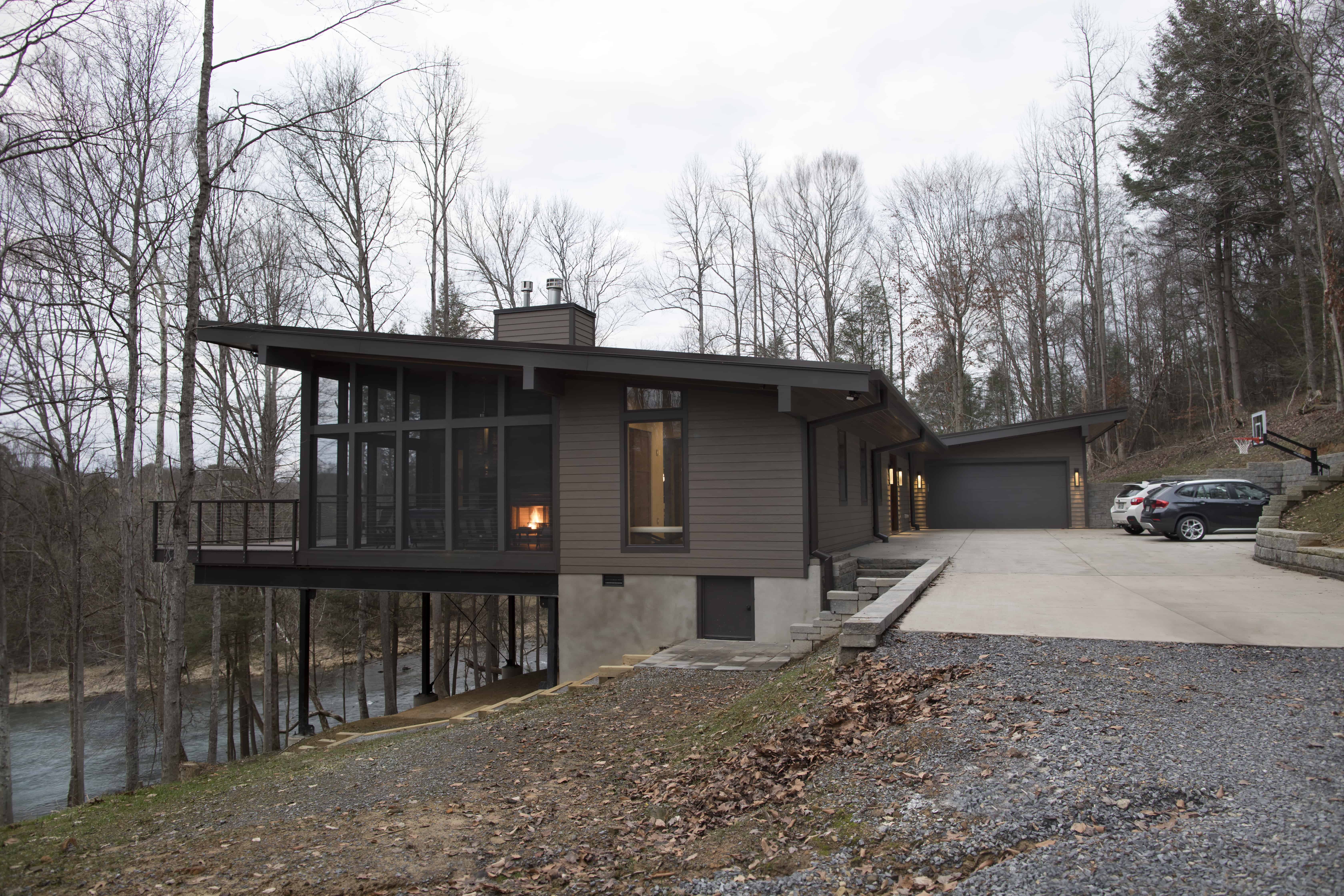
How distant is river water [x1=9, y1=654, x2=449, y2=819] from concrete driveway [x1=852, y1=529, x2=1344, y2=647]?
47.2 feet

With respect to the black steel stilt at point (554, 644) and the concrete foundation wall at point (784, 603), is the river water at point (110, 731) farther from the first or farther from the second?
the concrete foundation wall at point (784, 603)

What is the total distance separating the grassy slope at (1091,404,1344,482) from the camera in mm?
18609

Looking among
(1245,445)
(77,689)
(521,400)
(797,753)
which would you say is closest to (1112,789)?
(797,753)

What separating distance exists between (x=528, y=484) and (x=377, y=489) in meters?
2.49

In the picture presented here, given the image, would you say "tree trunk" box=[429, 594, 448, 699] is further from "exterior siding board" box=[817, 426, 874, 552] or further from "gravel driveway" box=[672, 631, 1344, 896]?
"gravel driveway" box=[672, 631, 1344, 896]

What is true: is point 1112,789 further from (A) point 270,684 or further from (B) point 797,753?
(A) point 270,684

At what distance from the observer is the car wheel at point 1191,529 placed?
15.0 metres

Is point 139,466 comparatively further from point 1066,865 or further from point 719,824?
point 1066,865

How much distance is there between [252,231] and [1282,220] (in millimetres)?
27188

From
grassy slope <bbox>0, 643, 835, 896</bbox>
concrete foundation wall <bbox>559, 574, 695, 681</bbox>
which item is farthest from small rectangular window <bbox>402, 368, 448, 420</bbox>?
grassy slope <bbox>0, 643, 835, 896</bbox>

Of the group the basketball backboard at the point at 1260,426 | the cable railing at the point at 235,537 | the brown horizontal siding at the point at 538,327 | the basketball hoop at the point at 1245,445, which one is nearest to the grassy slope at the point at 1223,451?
the basketball hoop at the point at 1245,445

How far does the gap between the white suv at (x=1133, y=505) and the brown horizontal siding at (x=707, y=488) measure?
9784 mm

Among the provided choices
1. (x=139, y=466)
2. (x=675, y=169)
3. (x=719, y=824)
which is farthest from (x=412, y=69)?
(x=675, y=169)

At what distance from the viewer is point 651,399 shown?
10.8 m
